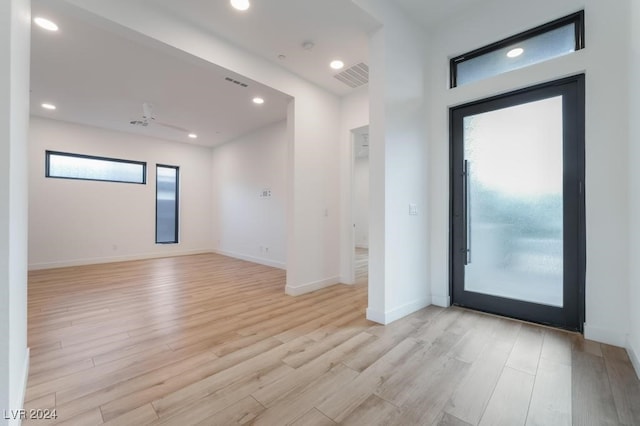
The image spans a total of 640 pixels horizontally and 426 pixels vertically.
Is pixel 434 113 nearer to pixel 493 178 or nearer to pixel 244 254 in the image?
pixel 493 178

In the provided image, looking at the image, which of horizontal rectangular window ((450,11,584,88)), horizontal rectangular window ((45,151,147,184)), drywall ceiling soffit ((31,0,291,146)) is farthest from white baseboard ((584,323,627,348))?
horizontal rectangular window ((45,151,147,184))

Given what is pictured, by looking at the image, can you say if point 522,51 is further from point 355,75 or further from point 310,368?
point 310,368

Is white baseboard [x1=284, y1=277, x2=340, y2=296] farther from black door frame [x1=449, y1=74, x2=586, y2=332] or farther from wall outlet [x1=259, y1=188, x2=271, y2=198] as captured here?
wall outlet [x1=259, y1=188, x2=271, y2=198]

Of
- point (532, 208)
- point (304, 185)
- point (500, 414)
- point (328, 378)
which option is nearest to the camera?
point (500, 414)

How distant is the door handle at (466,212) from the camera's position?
304 centimetres

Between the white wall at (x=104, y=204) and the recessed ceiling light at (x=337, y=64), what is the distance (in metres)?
5.45

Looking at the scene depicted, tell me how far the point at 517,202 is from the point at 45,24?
5.24 metres

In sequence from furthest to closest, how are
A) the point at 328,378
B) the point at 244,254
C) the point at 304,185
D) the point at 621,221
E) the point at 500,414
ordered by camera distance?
the point at 244,254
the point at 304,185
the point at 621,221
the point at 328,378
the point at 500,414

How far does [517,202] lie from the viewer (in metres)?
2.71

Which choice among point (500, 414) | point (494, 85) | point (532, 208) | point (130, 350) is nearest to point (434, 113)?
point (494, 85)

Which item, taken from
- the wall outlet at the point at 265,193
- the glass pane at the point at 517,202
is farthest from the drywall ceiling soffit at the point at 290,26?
the wall outlet at the point at 265,193

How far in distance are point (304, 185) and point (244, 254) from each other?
11.6 feet

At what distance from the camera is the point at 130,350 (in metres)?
2.21

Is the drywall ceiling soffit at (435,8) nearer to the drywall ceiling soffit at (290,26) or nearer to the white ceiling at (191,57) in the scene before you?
the white ceiling at (191,57)
